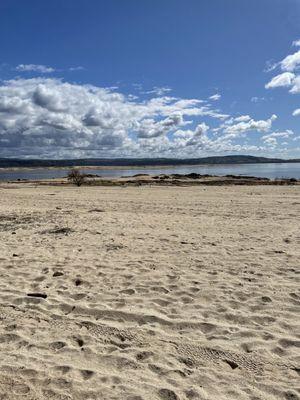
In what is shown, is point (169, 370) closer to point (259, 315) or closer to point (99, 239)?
point (259, 315)

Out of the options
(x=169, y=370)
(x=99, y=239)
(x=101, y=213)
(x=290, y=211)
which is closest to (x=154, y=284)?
(x=169, y=370)

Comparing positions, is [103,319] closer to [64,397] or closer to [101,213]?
[64,397]

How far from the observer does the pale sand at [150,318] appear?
3848mm

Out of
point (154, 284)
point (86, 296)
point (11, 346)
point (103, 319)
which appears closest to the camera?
point (11, 346)

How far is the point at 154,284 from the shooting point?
22.0 ft

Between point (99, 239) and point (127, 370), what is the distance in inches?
267

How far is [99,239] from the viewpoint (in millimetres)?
10727

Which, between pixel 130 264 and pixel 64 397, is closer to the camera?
pixel 64 397

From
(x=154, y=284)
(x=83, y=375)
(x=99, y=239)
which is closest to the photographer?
(x=83, y=375)

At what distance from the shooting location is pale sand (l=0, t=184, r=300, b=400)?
385cm

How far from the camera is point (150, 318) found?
531 centimetres

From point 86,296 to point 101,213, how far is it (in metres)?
10.5

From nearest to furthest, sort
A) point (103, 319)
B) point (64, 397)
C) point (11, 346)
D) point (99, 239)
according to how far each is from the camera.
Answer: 1. point (64, 397)
2. point (11, 346)
3. point (103, 319)
4. point (99, 239)

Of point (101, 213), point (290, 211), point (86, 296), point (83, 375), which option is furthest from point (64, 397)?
point (290, 211)
